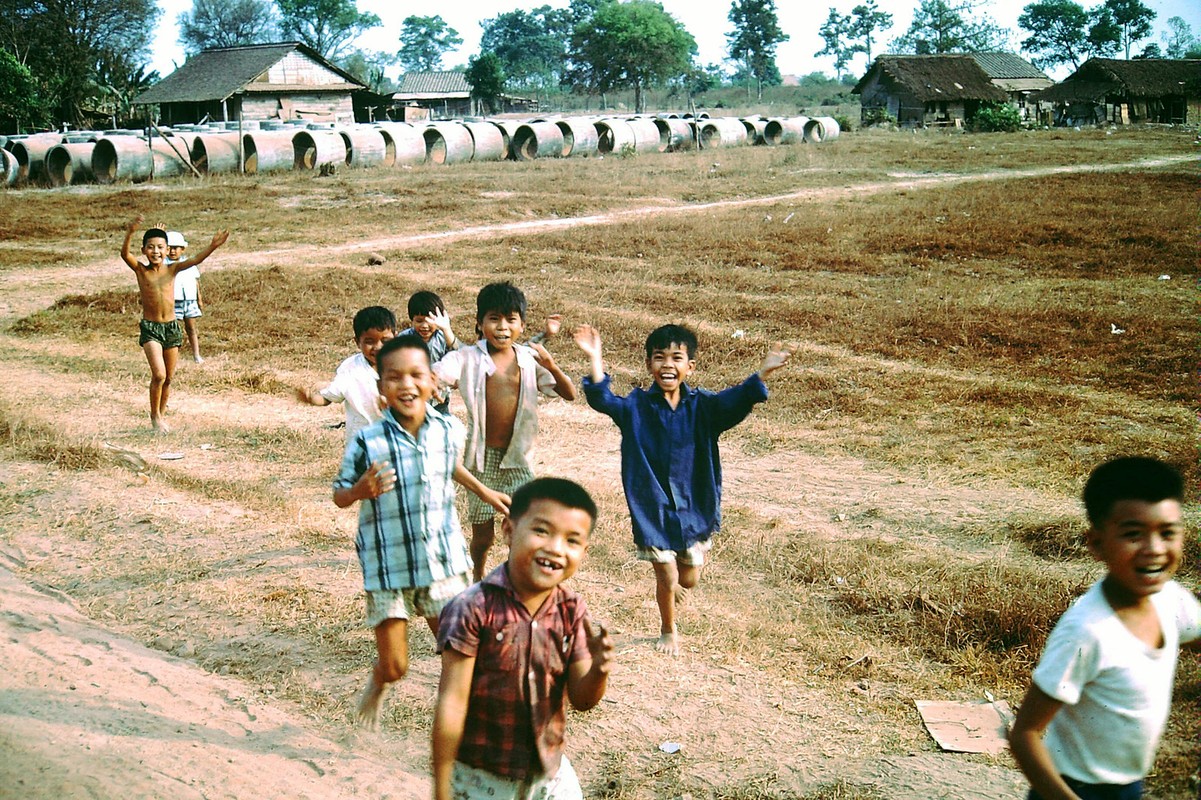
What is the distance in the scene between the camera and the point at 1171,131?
36125mm

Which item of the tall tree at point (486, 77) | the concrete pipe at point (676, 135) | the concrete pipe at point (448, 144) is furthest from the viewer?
the tall tree at point (486, 77)

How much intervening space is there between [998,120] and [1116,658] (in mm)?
42602

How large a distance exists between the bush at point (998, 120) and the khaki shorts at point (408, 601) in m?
41.5

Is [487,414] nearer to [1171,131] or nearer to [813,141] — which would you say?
[813,141]

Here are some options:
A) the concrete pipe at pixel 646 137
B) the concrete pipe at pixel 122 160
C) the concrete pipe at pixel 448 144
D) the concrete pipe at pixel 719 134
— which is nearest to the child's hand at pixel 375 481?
the concrete pipe at pixel 122 160

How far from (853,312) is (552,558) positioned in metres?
8.97

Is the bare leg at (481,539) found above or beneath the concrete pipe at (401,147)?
beneath

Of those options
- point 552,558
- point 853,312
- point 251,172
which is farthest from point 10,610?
point 251,172

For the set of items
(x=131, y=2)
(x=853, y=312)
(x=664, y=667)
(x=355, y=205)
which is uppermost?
(x=131, y=2)

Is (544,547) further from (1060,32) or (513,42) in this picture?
(513,42)

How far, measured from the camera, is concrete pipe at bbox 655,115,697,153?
3394cm

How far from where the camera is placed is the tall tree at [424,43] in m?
96.6

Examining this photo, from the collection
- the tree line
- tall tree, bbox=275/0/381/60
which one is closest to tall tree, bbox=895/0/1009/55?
the tree line

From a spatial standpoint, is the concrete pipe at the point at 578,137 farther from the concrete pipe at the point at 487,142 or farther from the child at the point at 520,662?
the child at the point at 520,662
